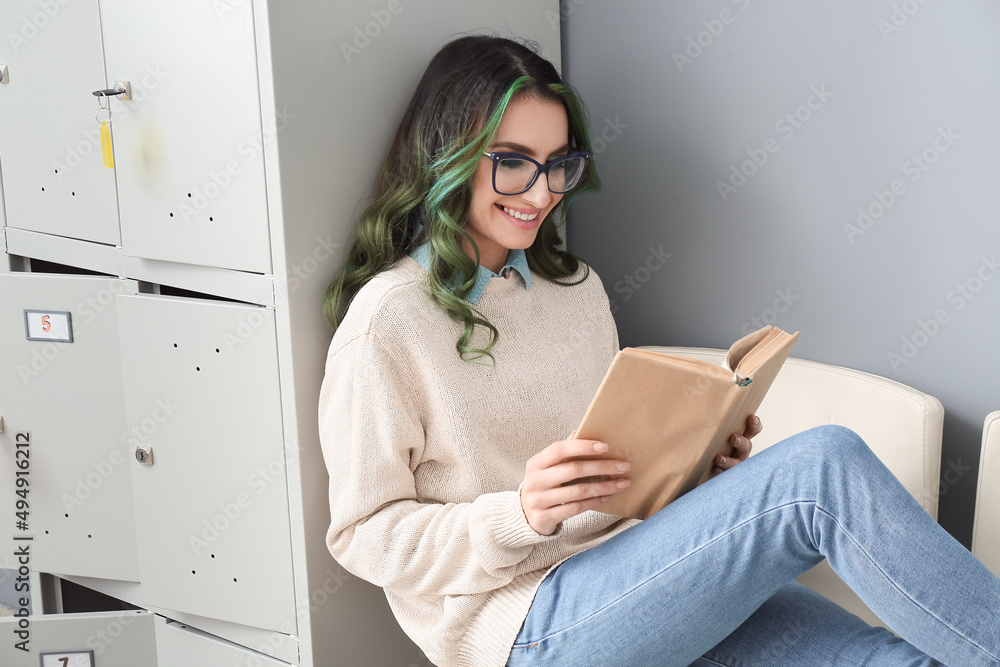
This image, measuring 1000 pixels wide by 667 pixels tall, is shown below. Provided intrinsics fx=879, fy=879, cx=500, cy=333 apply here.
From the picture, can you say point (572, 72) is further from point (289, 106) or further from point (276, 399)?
point (276, 399)

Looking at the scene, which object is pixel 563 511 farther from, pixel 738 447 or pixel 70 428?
pixel 70 428

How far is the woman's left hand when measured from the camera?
1197mm

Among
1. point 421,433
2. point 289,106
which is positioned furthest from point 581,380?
point 289,106

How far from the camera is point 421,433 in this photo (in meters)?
1.16

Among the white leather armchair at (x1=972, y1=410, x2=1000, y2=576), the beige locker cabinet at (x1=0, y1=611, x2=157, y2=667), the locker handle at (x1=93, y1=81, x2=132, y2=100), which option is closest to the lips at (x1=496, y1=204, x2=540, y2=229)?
the locker handle at (x1=93, y1=81, x2=132, y2=100)

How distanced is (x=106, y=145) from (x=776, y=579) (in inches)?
45.8

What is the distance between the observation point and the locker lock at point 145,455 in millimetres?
1437

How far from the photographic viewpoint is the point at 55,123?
4.94 feet

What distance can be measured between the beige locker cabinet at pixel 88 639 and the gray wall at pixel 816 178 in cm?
107

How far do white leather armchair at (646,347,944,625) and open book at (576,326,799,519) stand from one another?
292 mm

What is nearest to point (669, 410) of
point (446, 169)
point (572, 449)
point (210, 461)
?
point (572, 449)

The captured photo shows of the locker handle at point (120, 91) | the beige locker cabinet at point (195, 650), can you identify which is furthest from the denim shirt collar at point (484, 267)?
the beige locker cabinet at point (195, 650)

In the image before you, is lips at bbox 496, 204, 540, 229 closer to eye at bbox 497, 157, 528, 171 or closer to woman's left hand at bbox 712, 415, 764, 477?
eye at bbox 497, 157, 528, 171

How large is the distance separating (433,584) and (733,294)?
75 centimetres
